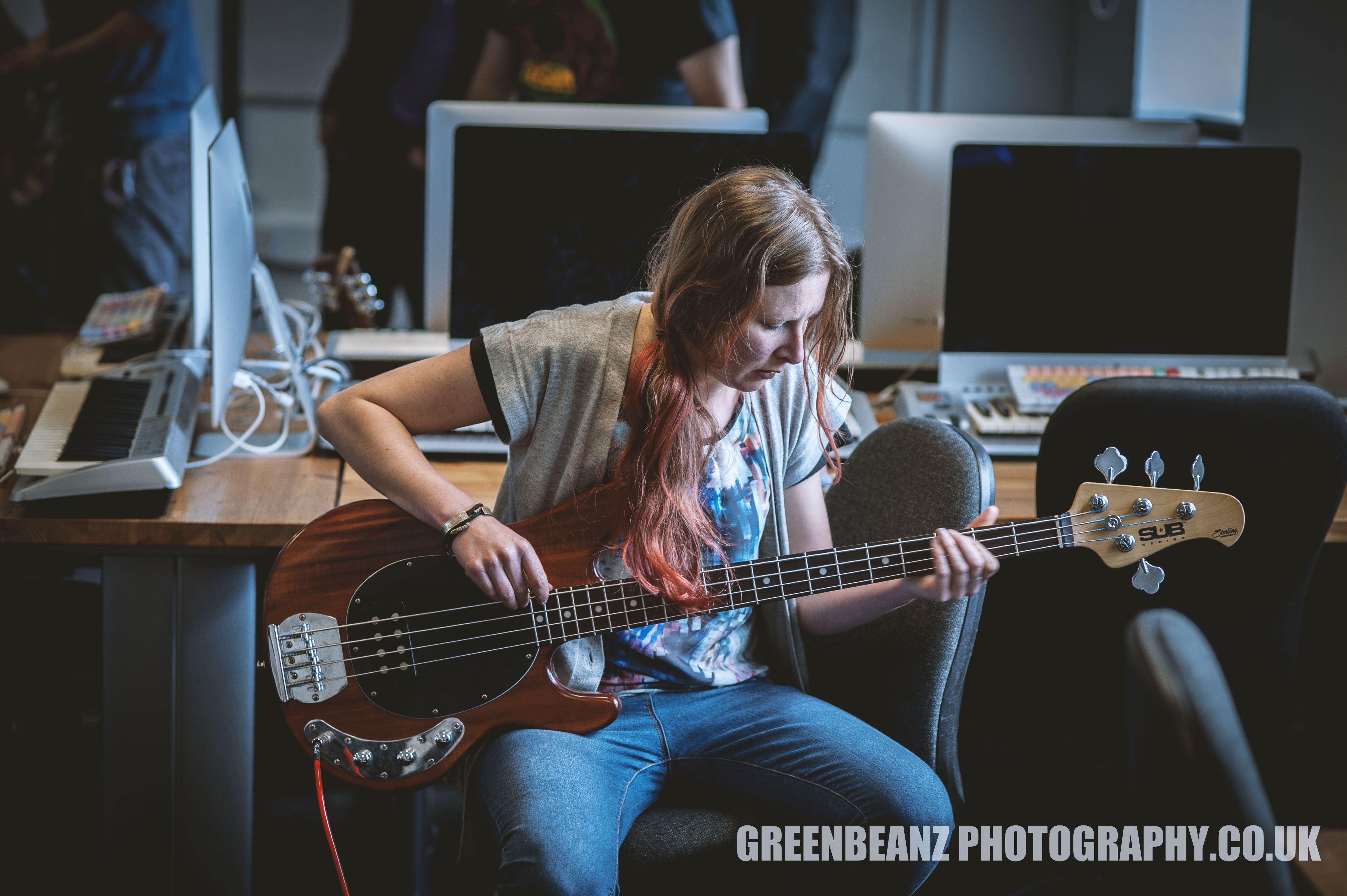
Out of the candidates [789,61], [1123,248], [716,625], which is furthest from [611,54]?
[716,625]

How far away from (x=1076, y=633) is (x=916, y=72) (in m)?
3.69

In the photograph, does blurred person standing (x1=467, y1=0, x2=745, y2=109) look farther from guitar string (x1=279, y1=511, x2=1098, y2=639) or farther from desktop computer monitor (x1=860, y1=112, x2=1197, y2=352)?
guitar string (x1=279, y1=511, x2=1098, y2=639)

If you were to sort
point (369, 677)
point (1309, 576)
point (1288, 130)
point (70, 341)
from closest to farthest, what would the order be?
1. point (369, 677)
2. point (1309, 576)
3. point (1288, 130)
4. point (70, 341)

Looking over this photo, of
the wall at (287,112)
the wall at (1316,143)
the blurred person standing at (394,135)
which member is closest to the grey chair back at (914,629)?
the wall at (1316,143)

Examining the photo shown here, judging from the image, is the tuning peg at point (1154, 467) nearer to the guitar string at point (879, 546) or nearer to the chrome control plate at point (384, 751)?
the guitar string at point (879, 546)

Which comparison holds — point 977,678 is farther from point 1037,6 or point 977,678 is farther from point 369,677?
point 1037,6

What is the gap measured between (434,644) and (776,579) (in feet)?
1.20

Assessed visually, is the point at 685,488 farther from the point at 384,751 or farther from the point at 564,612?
the point at 384,751

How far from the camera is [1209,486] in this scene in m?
1.24

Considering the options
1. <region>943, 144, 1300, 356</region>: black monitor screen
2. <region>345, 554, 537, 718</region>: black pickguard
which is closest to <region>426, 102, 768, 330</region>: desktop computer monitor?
<region>943, 144, 1300, 356</region>: black monitor screen

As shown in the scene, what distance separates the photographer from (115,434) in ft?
4.99

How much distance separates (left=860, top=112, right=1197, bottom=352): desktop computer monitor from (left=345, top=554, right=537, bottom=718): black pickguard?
1.05 metres

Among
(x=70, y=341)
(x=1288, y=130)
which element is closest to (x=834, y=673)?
(x=1288, y=130)

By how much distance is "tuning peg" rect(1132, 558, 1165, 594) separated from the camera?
1154 mm
